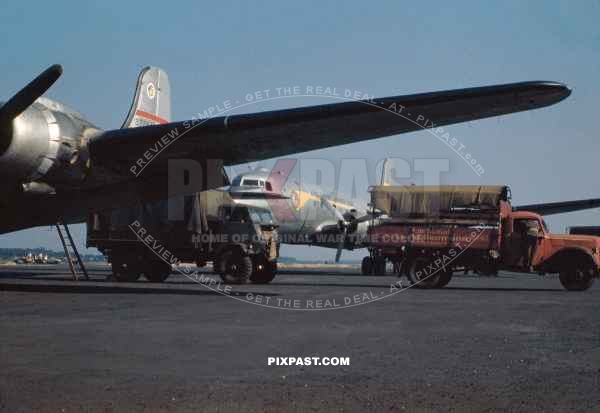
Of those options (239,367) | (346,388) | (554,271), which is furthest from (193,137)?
(554,271)

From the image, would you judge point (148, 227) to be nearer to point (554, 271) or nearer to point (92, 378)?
point (554, 271)

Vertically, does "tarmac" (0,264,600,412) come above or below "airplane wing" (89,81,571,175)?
below

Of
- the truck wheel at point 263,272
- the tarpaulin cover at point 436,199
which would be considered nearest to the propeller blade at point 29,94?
the truck wheel at point 263,272

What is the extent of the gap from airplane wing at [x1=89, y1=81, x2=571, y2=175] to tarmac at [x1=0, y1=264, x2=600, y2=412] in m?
3.16

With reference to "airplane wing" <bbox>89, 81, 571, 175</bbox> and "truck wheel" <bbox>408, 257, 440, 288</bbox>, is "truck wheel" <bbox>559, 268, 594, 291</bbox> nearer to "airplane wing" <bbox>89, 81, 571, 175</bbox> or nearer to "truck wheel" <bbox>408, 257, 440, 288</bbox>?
"truck wheel" <bbox>408, 257, 440, 288</bbox>

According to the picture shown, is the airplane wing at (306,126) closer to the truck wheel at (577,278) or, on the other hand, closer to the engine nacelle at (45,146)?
the engine nacelle at (45,146)

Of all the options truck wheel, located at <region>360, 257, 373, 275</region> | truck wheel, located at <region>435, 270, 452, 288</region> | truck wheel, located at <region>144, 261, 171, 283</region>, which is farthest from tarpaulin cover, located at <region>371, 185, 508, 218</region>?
truck wheel, located at <region>360, 257, 373, 275</region>

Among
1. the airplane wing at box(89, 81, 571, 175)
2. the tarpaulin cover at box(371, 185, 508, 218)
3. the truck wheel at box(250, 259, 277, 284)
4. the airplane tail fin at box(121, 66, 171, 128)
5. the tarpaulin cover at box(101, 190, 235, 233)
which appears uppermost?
the airplane tail fin at box(121, 66, 171, 128)

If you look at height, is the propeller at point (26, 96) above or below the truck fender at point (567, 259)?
above

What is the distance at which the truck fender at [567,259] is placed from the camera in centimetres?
2041

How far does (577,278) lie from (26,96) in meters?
16.6

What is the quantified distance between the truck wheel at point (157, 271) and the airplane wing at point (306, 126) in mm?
7328

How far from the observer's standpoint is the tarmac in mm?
4801

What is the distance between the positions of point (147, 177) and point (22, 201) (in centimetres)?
270
